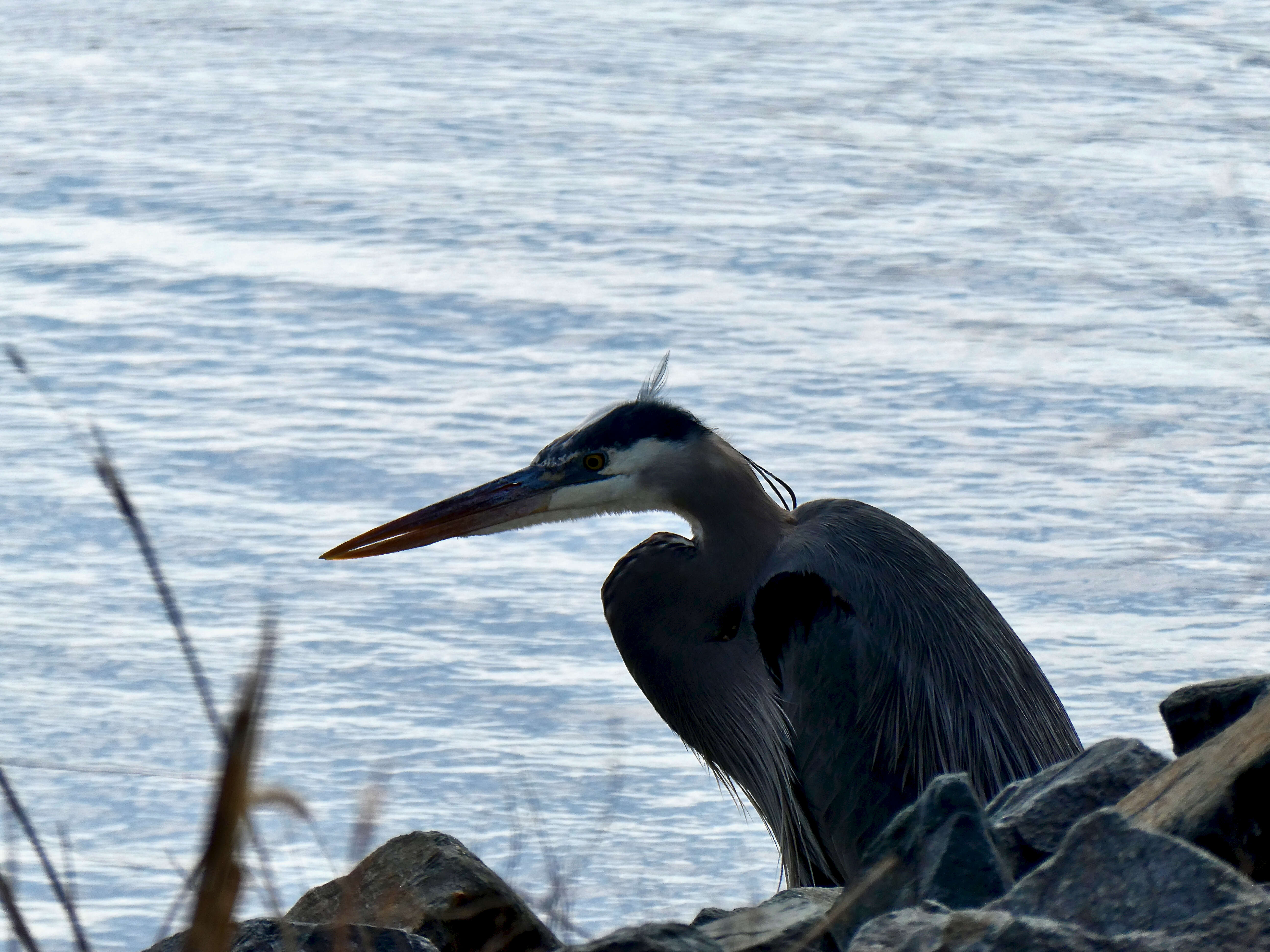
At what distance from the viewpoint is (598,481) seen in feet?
12.2

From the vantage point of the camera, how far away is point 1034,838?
219cm

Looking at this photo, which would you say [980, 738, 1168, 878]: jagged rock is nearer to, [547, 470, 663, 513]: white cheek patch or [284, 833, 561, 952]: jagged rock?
[284, 833, 561, 952]: jagged rock

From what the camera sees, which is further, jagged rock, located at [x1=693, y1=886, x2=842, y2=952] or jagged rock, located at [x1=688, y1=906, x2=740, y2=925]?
jagged rock, located at [x1=688, y1=906, x2=740, y2=925]

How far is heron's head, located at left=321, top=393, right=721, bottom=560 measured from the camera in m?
3.69

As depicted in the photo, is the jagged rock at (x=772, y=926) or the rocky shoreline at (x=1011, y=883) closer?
the rocky shoreline at (x=1011, y=883)

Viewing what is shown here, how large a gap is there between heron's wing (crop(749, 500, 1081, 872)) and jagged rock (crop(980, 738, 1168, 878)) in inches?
41.9

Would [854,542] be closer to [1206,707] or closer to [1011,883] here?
[1206,707]

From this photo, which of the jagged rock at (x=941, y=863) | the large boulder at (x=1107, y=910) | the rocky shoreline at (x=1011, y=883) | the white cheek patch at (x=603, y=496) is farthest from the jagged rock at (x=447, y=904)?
the white cheek patch at (x=603, y=496)

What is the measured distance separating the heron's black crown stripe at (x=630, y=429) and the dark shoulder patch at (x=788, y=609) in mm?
312

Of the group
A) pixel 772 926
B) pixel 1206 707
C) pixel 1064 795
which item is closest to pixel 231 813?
pixel 772 926

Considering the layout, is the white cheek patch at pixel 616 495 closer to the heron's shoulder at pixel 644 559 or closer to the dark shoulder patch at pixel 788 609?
the heron's shoulder at pixel 644 559

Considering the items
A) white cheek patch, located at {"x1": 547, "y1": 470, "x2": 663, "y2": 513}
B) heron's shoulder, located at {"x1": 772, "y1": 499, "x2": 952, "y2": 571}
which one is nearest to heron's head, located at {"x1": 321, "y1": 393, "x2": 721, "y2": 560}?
white cheek patch, located at {"x1": 547, "y1": 470, "x2": 663, "y2": 513}

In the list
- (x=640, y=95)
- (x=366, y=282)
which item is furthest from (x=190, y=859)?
(x=640, y=95)

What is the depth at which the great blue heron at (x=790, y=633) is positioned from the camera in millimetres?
3510
